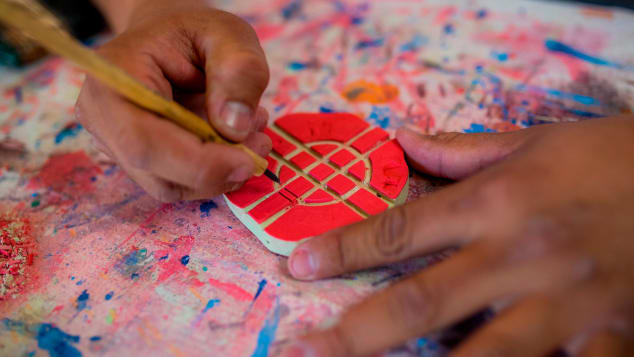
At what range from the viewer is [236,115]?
91cm

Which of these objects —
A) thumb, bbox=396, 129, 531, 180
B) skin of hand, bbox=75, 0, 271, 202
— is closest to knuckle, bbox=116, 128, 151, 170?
skin of hand, bbox=75, 0, 271, 202

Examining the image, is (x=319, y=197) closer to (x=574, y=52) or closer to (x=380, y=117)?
(x=380, y=117)

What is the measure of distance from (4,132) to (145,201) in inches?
27.0

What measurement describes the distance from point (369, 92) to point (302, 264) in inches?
30.8

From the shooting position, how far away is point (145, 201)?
1.15m

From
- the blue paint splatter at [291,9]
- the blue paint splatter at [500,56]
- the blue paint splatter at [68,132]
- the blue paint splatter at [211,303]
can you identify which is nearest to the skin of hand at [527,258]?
the blue paint splatter at [211,303]

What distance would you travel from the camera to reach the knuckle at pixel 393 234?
837 mm

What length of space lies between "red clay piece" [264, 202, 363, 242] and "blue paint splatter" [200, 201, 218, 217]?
0.73 feet

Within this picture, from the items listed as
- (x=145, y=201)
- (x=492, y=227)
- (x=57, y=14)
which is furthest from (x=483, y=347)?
(x=57, y=14)

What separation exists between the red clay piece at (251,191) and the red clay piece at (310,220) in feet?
0.30

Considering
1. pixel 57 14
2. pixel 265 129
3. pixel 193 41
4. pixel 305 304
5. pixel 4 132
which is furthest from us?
pixel 57 14

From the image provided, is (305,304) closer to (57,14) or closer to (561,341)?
(561,341)

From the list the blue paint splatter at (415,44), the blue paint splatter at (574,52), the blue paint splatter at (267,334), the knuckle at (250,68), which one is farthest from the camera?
the blue paint splatter at (415,44)

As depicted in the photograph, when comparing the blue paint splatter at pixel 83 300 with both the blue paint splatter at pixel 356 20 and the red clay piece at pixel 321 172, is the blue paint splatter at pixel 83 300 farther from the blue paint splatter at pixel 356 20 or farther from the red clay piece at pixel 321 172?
the blue paint splatter at pixel 356 20
